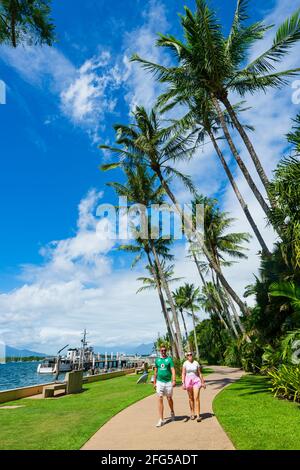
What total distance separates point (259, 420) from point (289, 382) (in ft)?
10.1

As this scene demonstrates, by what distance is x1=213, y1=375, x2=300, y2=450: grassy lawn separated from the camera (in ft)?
17.0

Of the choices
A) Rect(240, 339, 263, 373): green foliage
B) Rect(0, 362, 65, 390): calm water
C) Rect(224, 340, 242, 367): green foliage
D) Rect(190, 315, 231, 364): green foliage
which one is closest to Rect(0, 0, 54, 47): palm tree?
Rect(240, 339, 263, 373): green foliage

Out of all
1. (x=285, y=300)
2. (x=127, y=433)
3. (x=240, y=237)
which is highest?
(x=240, y=237)

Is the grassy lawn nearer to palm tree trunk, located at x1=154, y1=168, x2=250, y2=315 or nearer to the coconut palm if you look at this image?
palm tree trunk, located at x1=154, y1=168, x2=250, y2=315

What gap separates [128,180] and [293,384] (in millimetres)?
18372

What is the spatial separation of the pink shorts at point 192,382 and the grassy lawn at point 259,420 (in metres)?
0.87

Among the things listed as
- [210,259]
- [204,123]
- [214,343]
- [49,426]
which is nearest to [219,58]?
[204,123]

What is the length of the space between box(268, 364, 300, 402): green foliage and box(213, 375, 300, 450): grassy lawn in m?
0.35

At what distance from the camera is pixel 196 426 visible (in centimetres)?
634

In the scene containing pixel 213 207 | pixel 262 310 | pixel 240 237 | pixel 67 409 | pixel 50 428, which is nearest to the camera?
pixel 50 428

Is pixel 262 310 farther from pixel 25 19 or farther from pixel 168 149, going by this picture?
pixel 25 19

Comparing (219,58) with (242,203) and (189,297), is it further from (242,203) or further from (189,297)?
(189,297)

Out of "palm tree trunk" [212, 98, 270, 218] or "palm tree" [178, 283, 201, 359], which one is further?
"palm tree" [178, 283, 201, 359]
